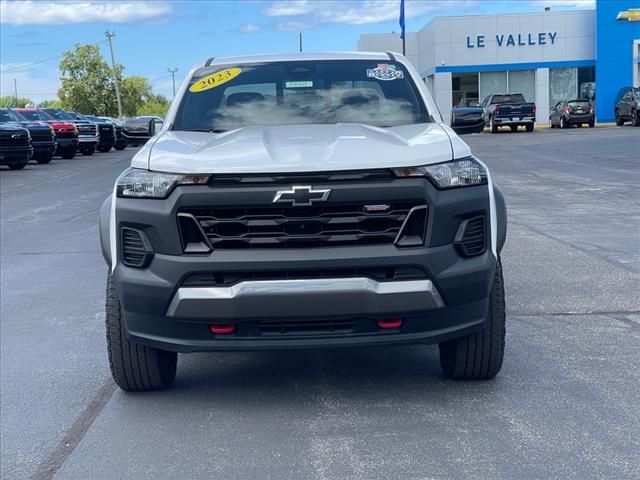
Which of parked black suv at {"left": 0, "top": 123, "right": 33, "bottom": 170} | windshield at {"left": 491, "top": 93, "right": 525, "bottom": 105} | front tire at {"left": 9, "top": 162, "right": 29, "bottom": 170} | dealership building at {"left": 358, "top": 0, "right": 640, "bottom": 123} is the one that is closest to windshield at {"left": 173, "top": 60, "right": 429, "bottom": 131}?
parked black suv at {"left": 0, "top": 123, "right": 33, "bottom": 170}

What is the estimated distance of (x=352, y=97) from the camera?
575cm

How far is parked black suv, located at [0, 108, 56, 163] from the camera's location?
93.9ft

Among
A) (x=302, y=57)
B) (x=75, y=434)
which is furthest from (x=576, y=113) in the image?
(x=75, y=434)

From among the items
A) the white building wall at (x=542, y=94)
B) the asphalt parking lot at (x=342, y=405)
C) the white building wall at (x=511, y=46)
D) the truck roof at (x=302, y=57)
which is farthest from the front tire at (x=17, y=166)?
the white building wall at (x=542, y=94)

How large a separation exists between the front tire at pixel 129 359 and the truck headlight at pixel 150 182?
536mm

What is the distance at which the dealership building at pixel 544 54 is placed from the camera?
50812mm

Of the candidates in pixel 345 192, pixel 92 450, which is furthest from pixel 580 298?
pixel 92 450

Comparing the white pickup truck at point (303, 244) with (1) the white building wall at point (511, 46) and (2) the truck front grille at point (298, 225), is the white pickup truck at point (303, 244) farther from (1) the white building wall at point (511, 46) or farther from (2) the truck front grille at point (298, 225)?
(1) the white building wall at point (511, 46)

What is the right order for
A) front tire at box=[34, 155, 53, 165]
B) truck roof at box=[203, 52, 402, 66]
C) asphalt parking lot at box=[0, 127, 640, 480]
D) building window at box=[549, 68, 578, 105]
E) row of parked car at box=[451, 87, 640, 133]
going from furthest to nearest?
1. building window at box=[549, 68, 578, 105]
2. row of parked car at box=[451, 87, 640, 133]
3. front tire at box=[34, 155, 53, 165]
4. truck roof at box=[203, 52, 402, 66]
5. asphalt parking lot at box=[0, 127, 640, 480]

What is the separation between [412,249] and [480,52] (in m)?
50.0

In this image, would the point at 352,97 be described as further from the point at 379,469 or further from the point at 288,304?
the point at 379,469

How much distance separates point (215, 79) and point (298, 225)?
206 cm

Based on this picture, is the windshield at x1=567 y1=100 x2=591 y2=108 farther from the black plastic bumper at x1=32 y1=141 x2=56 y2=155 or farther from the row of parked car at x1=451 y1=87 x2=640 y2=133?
the black plastic bumper at x1=32 y1=141 x2=56 y2=155

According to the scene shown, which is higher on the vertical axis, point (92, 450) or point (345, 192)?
point (345, 192)
